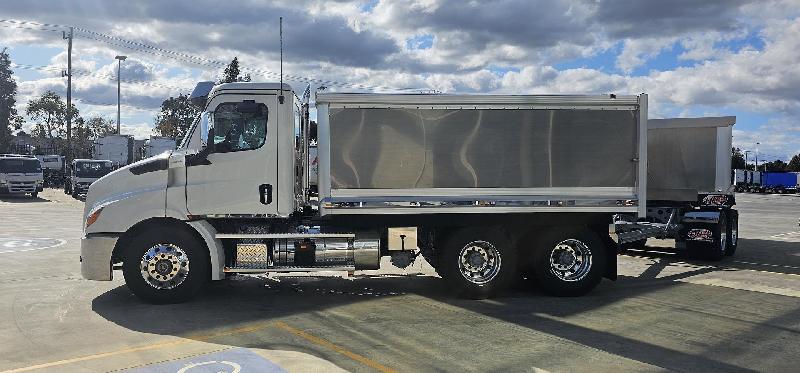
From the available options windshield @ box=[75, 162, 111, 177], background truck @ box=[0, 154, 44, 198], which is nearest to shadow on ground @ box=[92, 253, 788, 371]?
windshield @ box=[75, 162, 111, 177]

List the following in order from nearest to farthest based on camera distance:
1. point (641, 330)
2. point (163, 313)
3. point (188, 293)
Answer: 1. point (641, 330)
2. point (163, 313)
3. point (188, 293)

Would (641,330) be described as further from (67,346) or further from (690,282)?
(67,346)

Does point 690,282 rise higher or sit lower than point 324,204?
lower

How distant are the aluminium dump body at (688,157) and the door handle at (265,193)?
354 inches

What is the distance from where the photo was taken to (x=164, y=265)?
8.44 metres

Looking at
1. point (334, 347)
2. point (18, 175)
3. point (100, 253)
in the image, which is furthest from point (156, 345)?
point (18, 175)

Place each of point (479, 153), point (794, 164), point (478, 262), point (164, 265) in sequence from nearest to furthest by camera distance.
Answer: point (164, 265) → point (479, 153) → point (478, 262) → point (794, 164)

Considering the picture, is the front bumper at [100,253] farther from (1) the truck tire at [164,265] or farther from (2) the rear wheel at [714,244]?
(2) the rear wheel at [714,244]

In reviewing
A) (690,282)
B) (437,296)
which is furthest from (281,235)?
(690,282)

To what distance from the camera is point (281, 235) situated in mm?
8812

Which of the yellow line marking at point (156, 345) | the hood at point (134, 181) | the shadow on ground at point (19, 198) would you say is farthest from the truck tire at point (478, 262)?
the shadow on ground at point (19, 198)

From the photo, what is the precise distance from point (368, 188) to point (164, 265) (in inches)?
115

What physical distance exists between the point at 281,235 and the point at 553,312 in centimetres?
383

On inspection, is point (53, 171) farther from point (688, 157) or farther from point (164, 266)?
point (688, 157)
